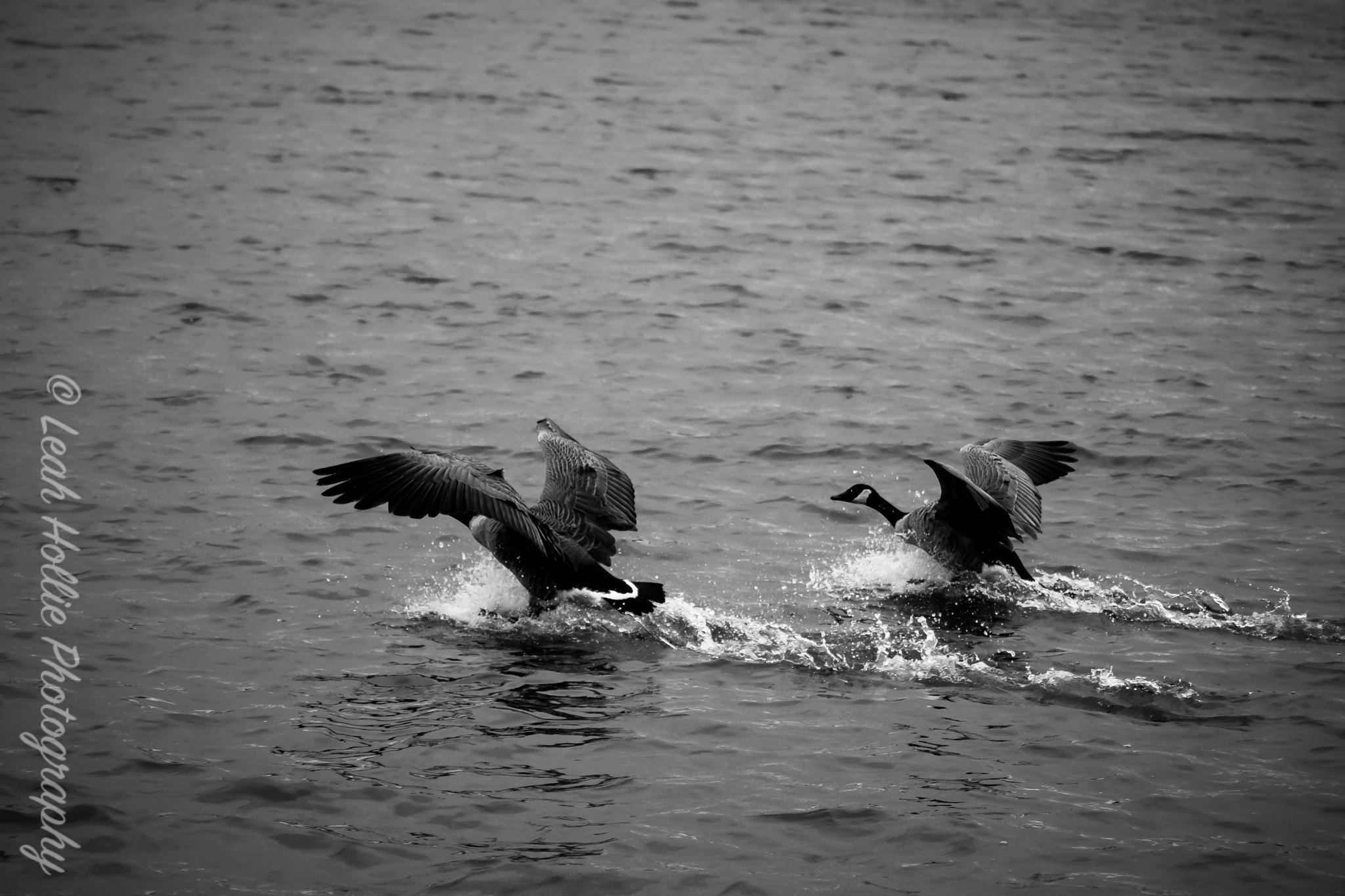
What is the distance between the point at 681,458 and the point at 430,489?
4.15 m

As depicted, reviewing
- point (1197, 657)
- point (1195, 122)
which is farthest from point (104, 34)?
point (1197, 657)

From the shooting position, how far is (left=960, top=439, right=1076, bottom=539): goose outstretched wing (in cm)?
1059

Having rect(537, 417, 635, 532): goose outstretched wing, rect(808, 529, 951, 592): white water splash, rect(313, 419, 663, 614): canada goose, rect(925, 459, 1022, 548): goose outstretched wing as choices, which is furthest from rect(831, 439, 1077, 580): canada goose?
rect(313, 419, 663, 614): canada goose

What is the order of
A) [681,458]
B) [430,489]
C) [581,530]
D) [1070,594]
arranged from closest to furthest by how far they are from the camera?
[430,489]
[581,530]
[1070,594]
[681,458]

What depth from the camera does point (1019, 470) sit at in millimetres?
11125

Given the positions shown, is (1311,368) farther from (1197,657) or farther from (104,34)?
(104,34)

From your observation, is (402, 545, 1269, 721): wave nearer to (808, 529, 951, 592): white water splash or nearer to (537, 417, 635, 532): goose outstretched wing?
(808, 529, 951, 592): white water splash

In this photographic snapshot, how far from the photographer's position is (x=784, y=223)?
21.3m

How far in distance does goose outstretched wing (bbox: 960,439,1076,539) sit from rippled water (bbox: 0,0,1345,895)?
20.2 inches

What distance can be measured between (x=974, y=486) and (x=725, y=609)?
192cm

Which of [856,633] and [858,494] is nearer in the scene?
[856,633]

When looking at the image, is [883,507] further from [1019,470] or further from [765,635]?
[765,635]

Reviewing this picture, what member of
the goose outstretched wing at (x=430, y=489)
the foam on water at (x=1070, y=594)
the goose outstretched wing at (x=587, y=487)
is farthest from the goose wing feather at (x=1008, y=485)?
the goose outstretched wing at (x=430, y=489)

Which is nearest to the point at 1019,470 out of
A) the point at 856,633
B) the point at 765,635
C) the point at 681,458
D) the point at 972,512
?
the point at 972,512
